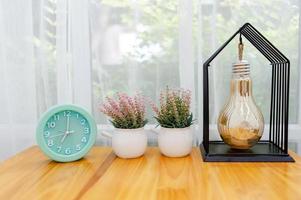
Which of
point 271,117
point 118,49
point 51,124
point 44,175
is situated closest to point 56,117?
point 51,124

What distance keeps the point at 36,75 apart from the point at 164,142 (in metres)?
0.57

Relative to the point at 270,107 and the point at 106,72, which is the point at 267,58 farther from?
the point at 106,72

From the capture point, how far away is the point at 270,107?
1.12 meters

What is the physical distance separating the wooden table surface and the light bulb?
101mm

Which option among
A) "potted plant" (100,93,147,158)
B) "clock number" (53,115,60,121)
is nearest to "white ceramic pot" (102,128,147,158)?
"potted plant" (100,93,147,158)

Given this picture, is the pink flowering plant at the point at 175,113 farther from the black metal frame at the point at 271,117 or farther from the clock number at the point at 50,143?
the clock number at the point at 50,143

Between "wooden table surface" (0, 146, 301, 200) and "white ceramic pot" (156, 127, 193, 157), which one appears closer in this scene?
"wooden table surface" (0, 146, 301, 200)

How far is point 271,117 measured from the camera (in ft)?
3.55

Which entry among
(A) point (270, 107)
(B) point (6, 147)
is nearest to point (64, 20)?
(B) point (6, 147)

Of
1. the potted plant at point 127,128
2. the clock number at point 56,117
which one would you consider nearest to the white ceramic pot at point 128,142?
the potted plant at point 127,128

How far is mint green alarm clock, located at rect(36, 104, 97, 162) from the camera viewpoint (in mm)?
928

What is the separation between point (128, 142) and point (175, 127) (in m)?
0.16

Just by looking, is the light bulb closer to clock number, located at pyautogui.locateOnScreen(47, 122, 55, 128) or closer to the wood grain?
the wood grain

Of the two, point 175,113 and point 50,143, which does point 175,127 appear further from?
point 50,143
